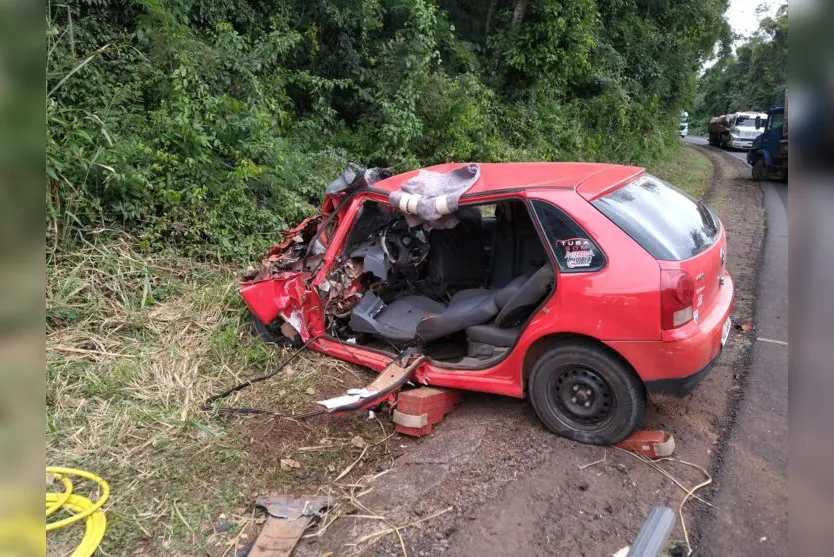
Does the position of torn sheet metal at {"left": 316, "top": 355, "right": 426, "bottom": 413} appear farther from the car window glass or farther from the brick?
the car window glass

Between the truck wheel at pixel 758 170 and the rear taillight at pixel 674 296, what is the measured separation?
13362 mm

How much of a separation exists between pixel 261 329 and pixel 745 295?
15.3 ft

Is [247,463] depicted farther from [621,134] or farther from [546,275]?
[621,134]

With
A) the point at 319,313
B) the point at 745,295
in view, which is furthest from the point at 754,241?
the point at 319,313

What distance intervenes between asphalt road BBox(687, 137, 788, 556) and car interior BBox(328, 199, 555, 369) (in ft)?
4.90

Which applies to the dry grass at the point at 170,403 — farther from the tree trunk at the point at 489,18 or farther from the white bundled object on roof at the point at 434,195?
the tree trunk at the point at 489,18

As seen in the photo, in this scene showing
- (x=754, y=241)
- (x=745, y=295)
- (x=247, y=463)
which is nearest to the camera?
(x=247, y=463)

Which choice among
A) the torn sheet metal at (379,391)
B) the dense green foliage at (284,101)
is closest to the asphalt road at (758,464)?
the torn sheet metal at (379,391)

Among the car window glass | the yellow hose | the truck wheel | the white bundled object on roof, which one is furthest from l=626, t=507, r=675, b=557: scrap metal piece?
the truck wheel

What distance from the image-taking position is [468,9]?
42.1 feet

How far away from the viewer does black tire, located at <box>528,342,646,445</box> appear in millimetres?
3158

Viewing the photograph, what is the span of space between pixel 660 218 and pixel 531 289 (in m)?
0.86
